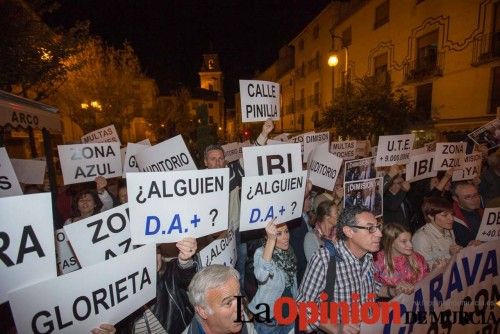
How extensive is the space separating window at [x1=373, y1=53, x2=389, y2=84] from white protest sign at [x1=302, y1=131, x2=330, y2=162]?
18499mm

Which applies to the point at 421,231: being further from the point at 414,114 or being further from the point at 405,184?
the point at 414,114

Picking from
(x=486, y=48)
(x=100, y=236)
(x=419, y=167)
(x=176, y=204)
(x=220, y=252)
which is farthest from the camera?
(x=486, y=48)

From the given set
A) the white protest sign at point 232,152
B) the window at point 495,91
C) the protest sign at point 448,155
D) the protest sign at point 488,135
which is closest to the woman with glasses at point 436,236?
the protest sign at point 448,155

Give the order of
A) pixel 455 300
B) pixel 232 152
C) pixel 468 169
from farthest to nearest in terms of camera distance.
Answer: pixel 232 152 → pixel 468 169 → pixel 455 300

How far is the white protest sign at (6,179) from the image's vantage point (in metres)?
3.34

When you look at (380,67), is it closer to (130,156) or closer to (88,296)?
(130,156)

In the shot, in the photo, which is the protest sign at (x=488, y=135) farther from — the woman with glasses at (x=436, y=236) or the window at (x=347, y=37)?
the window at (x=347, y=37)

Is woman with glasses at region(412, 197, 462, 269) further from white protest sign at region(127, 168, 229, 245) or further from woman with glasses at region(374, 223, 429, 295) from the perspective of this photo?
white protest sign at region(127, 168, 229, 245)

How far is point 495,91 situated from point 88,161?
61.3 ft

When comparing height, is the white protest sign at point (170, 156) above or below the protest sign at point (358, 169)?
above

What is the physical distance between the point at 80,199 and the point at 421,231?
4700mm

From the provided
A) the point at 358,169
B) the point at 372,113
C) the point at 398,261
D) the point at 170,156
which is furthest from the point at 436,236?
the point at 372,113

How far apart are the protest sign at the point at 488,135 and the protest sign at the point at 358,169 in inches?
113

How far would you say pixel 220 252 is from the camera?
361cm
